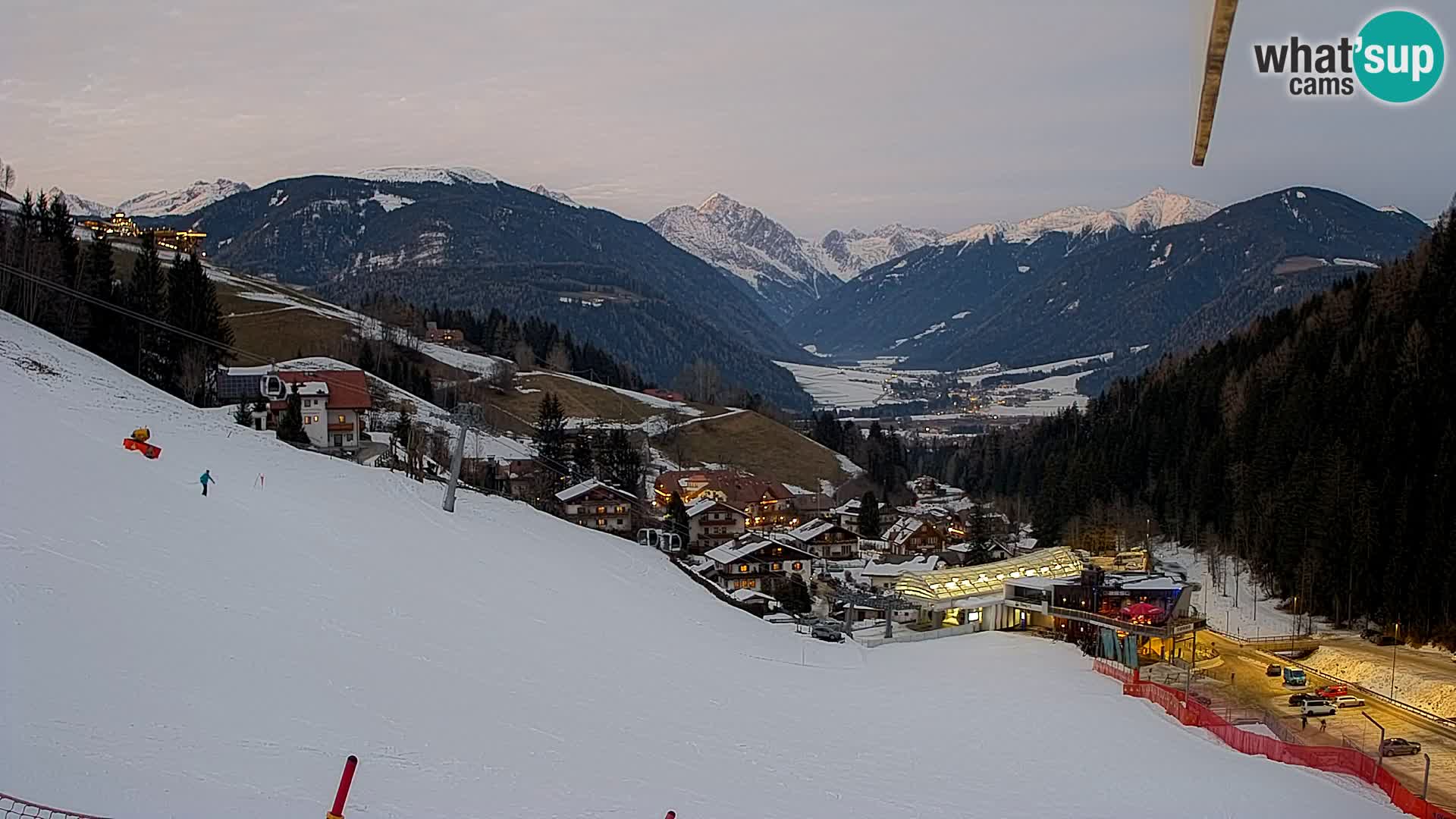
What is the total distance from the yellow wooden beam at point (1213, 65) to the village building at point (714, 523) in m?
59.5

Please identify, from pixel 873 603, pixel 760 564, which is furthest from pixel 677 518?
pixel 873 603

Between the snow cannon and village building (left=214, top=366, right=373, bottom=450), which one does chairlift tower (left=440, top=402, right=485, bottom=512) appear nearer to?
the snow cannon

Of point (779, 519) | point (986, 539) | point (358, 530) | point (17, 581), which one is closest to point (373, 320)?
point (779, 519)

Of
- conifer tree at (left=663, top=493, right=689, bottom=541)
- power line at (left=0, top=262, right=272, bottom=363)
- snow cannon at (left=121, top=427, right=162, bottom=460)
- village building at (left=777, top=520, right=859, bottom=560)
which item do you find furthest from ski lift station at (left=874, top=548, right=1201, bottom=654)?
power line at (left=0, top=262, right=272, bottom=363)

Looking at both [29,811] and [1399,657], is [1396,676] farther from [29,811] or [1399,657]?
[29,811]

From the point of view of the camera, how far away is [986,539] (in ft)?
200

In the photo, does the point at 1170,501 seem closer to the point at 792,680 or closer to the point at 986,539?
the point at 986,539

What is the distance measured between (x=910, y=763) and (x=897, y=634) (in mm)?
23471

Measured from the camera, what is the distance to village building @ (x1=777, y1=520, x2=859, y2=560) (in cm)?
6312

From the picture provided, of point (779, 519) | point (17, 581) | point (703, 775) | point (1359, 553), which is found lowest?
point (779, 519)

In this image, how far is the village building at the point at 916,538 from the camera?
220 ft

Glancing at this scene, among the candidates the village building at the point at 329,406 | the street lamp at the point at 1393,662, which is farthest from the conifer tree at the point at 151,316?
the street lamp at the point at 1393,662

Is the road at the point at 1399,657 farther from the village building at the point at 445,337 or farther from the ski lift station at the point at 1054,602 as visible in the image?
the village building at the point at 445,337

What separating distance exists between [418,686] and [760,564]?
129 ft
